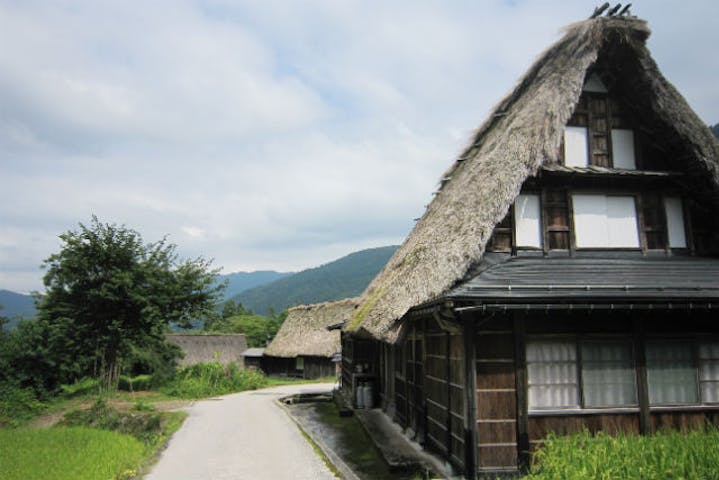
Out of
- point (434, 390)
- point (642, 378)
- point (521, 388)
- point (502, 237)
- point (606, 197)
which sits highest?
point (606, 197)

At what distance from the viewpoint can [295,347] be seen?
113ft

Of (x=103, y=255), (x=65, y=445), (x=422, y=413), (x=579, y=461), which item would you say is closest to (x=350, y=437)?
(x=422, y=413)

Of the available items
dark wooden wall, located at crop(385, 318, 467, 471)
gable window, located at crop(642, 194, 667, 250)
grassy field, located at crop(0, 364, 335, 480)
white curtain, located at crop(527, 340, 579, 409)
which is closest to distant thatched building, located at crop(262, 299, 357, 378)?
grassy field, located at crop(0, 364, 335, 480)

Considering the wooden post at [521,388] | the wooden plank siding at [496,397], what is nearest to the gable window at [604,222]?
the wooden post at [521,388]

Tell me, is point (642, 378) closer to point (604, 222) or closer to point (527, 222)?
point (604, 222)

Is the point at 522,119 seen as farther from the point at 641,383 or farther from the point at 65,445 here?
the point at 65,445

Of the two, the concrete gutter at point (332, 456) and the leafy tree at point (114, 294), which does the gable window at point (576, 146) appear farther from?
the leafy tree at point (114, 294)

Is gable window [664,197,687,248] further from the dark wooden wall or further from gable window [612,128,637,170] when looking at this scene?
the dark wooden wall

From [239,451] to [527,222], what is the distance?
7.74 m

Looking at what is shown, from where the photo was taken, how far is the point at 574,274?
8.41 m

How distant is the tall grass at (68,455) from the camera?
28.2 feet

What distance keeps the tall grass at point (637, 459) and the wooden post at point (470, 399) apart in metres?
1.42

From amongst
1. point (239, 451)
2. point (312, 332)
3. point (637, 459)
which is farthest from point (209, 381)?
point (637, 459)

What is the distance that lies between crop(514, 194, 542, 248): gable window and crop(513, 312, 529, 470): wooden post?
74.3 inches
